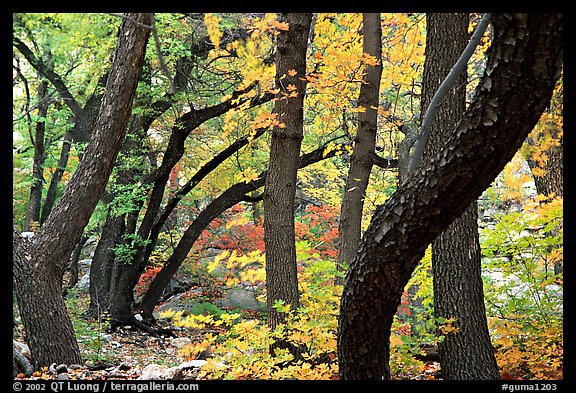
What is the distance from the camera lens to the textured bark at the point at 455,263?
14.5 feet

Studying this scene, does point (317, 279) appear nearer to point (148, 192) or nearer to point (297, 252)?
point (297, 252)

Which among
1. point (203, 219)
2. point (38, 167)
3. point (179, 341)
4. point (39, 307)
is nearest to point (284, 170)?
point (39, 307)

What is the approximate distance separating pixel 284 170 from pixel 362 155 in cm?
117

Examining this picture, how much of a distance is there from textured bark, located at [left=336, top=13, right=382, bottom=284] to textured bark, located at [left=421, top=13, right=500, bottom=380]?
48.7 inches

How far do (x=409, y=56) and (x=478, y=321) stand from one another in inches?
145

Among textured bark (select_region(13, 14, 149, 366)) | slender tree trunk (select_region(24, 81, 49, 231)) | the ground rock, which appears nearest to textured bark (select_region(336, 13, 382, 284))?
textured bark (select_region(13, 14, 149, 366))

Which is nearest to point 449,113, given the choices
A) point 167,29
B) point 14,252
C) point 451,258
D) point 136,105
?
point 451,258

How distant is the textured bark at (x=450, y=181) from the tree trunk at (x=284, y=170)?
205 cm

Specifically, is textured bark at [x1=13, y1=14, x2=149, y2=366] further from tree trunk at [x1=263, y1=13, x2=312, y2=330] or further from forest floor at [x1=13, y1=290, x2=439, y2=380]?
tree trunk at [x1=263, y1=13, x2=312, y2=330]

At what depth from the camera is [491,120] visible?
234 cm

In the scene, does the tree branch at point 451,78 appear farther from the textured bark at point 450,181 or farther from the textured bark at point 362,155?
the textured bark at point 362,155

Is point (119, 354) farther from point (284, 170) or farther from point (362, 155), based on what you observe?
point (362, 155)

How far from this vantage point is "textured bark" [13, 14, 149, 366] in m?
5.62

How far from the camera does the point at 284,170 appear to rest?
537cm
